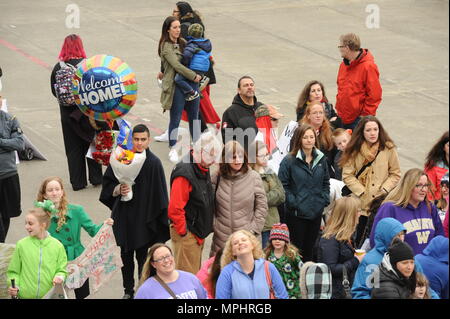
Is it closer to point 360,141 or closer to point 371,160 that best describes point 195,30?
point 360,141

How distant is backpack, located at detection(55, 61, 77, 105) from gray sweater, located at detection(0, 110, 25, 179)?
5.22ft

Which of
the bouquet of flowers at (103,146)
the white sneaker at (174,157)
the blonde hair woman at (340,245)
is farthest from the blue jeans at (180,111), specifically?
the blonde hair woman at (340,245)

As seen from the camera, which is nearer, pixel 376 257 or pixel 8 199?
pixel 376 257

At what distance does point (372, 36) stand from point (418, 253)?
461 inches

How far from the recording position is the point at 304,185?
35.8 feet

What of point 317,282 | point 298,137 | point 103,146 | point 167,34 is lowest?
point 103,146

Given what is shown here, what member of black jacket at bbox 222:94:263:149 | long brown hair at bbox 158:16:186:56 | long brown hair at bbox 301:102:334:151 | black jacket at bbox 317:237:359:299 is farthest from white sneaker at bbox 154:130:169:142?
black jacket at bbox 317:237:359:299

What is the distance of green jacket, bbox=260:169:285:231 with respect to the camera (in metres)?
10.6

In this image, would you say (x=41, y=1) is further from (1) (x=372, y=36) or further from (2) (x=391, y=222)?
(2) (x=391, y=222)

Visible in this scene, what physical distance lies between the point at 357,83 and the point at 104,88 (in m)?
3.25

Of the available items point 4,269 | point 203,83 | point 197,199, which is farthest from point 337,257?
point 203,83

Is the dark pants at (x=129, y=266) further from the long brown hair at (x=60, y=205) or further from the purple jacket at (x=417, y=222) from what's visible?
the purple jacket at (x=417, y=222)

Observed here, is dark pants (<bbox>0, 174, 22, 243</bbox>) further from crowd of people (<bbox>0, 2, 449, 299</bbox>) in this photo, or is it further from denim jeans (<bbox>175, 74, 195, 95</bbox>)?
denim jeans (<bbox>175, 74, 195, 95</bbox>)
